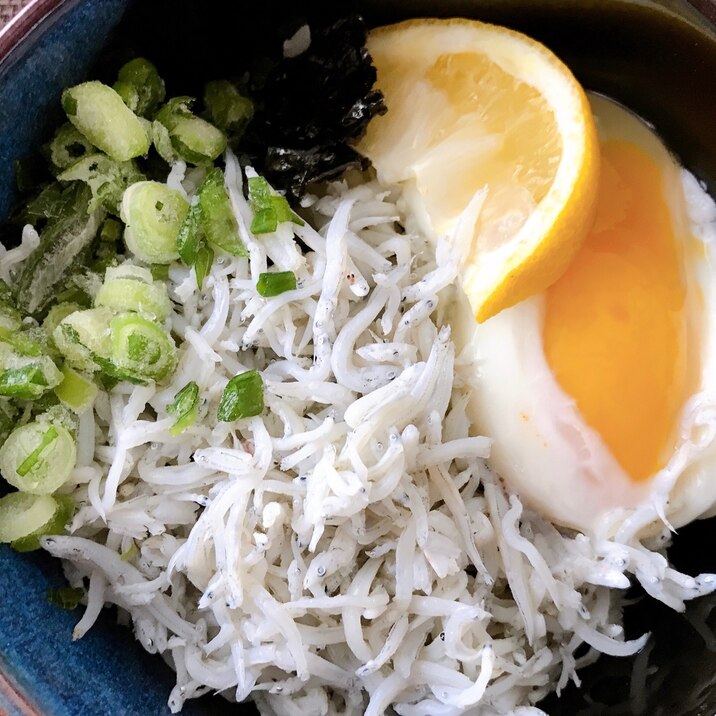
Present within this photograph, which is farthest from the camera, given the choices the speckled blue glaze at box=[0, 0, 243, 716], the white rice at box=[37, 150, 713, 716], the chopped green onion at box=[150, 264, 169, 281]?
the chopped green onion at box=[150, 264, 169, 281]

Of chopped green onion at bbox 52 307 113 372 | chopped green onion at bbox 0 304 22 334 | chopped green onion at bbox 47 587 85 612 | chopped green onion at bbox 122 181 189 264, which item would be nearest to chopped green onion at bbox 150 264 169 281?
chopped green onion at bbox 122 181 189 264

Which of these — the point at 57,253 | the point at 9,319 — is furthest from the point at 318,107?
the point at 9,319

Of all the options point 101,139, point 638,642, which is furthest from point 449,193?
point 638,642

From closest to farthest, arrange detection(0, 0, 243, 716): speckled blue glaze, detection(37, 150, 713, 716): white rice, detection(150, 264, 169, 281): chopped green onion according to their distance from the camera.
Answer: detection(0, 0, 243, 716): speckled blue glaze
detection(37, 150, 713, 716): white rice
detection(150, 264, 169, 281): chopped green onion

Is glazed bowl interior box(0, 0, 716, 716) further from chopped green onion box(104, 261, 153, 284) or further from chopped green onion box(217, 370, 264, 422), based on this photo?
chopped green onion box(217, 370, 264, 422)

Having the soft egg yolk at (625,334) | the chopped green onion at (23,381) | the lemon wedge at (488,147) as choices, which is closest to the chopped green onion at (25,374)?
the chopped green onion at (23,381)

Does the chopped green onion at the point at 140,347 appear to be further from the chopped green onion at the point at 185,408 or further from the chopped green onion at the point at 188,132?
the chopped green onion at the point at 188,132

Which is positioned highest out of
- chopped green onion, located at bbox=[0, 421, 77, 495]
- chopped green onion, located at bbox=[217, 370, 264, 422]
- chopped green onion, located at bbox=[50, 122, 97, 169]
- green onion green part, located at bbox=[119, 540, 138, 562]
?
chopped green onion, located at bbox=[50, 122, 97, 169]

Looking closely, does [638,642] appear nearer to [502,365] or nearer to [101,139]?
[502,365]
